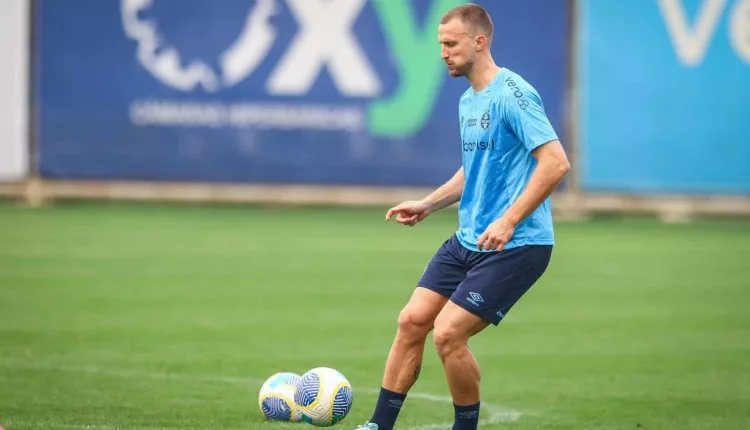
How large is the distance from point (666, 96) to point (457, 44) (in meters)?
16.6

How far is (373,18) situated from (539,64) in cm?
309

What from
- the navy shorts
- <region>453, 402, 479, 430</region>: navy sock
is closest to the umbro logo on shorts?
the navy shorts

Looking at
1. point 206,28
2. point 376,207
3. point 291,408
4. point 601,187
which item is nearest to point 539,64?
point 601,187

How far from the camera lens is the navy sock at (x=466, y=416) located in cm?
735

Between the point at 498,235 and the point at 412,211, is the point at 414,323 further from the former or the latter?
the point at 498,235

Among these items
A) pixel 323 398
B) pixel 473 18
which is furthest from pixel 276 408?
pixel 473 18

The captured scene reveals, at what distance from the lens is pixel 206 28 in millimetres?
23938

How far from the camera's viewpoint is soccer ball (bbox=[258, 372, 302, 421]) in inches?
320

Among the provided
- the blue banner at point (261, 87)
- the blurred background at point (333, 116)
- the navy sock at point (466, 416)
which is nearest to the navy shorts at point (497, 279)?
the navy sock at point (466, 416)

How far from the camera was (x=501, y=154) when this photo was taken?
718 centimetres

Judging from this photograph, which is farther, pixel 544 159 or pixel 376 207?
pixel 376 207

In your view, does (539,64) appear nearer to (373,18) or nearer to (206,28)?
(373,18)

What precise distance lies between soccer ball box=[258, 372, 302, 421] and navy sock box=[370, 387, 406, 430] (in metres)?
0.75

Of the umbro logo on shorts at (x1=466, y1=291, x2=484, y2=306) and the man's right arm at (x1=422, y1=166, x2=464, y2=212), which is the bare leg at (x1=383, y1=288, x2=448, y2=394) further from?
the man's right arm at (x1=422, y1=166, x2=464, y2=212)
